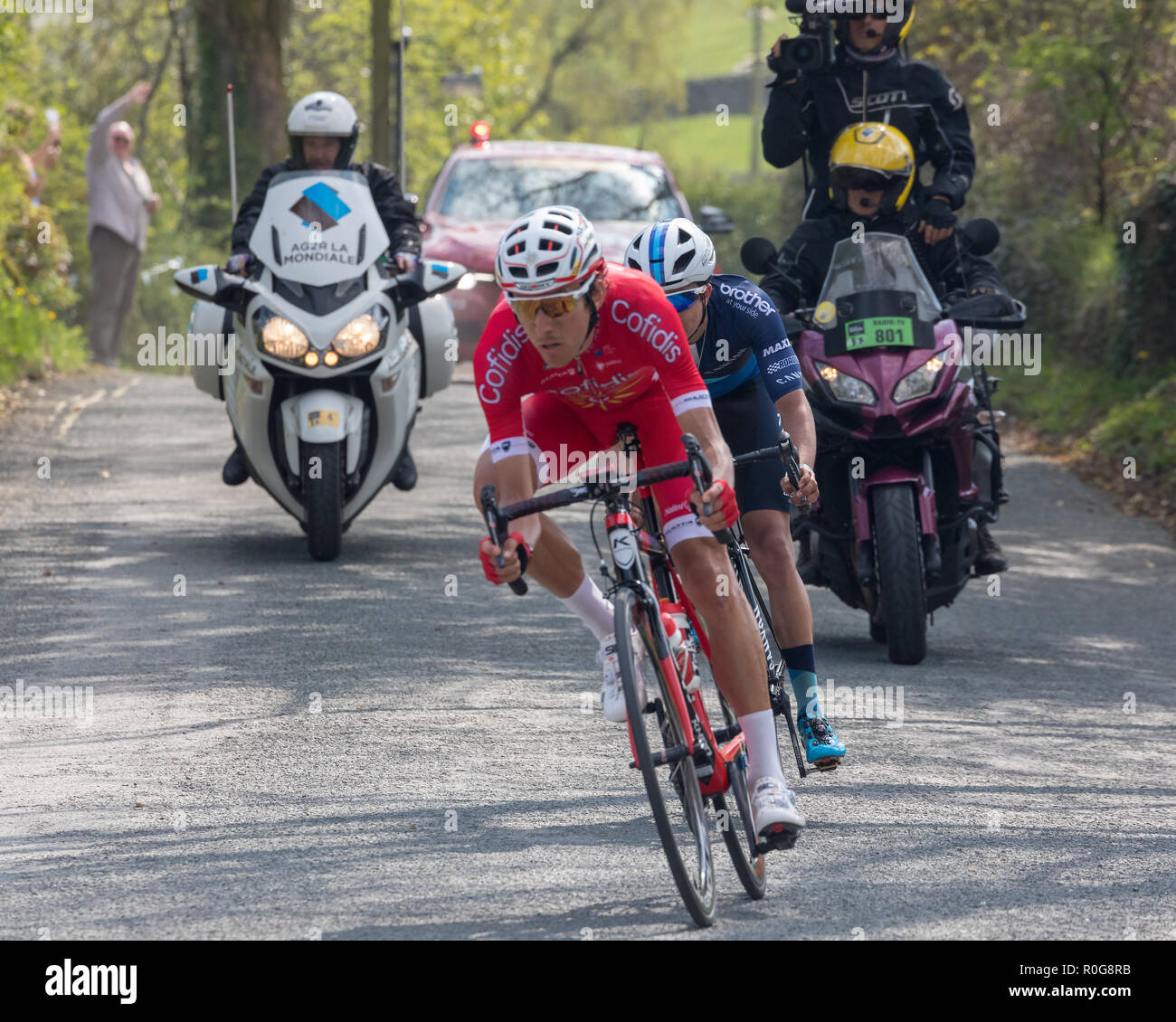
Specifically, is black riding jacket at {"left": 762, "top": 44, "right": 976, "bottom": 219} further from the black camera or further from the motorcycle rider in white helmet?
the motorcycle rider in white helmet

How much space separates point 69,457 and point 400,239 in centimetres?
422

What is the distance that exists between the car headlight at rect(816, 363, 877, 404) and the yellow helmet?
3.30ft

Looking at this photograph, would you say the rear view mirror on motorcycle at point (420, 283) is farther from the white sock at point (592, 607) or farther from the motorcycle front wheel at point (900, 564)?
the white sock at point (592, 607)

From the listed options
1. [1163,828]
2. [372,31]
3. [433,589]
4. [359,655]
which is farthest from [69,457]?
[372,31]

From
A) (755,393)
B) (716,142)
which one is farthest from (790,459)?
(716,142)

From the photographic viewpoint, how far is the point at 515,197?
1817 cm

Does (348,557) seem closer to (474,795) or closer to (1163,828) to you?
(474,795)

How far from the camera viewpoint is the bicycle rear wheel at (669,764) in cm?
483

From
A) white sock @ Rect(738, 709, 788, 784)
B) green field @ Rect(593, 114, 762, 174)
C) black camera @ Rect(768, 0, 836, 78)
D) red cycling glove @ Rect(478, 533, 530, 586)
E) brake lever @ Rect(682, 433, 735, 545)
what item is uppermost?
green field @ Rect(593, 114, 762, 174)

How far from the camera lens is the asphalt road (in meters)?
5.24

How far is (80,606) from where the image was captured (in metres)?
9.43

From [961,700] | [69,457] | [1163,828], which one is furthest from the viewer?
[69,457]

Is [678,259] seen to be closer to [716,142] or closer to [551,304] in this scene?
[551,304]

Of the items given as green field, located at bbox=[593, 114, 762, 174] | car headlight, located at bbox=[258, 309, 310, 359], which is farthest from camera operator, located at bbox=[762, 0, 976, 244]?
green field, located at bbox=[593, 114, 762, 174]
